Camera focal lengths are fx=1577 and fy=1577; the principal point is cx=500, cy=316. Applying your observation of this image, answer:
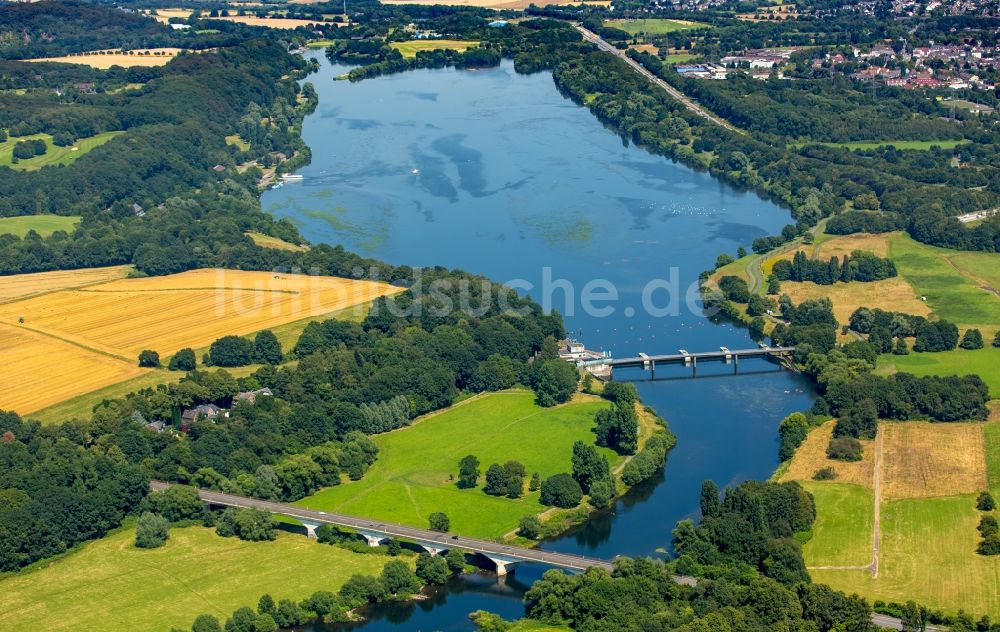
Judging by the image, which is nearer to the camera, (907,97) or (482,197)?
(482,197)

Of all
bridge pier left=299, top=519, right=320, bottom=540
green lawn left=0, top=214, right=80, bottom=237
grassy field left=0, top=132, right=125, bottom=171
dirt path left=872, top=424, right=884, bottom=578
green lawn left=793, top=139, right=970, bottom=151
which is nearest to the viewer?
dirt path left=872, top=424, right=884, bottom=578

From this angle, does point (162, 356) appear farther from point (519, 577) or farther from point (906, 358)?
point (906, 358)

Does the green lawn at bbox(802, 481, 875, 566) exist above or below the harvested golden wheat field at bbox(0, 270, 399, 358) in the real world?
below

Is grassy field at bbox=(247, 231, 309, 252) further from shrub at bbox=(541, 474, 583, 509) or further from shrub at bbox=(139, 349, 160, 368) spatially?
shrub at bbox=(541, 474, 583, 509)

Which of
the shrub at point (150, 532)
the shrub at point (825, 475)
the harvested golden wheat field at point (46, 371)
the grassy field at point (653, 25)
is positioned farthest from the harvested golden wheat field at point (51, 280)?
the grassy field at point (653, 25)

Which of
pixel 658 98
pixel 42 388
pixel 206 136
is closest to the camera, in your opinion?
pixel 42 388

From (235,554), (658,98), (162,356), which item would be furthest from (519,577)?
(658,98)

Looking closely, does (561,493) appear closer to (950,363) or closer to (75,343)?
(950,363)

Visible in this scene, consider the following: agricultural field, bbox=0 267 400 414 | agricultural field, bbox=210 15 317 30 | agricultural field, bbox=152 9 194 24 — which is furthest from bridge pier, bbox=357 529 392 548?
agricultural field, bbox=152 9 194 24
